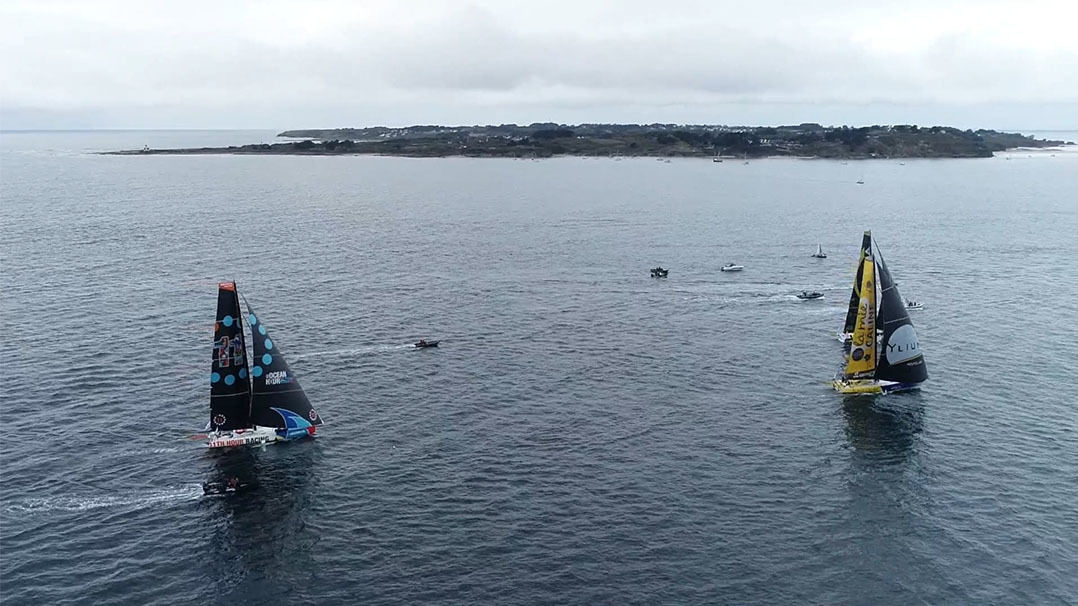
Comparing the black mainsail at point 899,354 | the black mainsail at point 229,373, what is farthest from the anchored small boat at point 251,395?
the black mainsail at point 899,354

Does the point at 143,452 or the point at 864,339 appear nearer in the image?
the point at 143,452

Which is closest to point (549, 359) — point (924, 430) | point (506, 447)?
point (506, 447)

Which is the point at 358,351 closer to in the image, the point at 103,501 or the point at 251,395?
the point at 251,395

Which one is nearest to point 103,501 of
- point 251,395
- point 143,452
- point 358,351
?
point 143,452

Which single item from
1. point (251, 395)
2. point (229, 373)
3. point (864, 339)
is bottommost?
point (251, 395)

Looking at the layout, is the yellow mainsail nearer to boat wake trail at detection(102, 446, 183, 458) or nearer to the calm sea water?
the calm sea water

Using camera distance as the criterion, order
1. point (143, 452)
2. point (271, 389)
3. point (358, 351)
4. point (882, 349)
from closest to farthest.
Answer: point (143, 452)
point (271, 389)
point (882, 349)
point (358, 351)

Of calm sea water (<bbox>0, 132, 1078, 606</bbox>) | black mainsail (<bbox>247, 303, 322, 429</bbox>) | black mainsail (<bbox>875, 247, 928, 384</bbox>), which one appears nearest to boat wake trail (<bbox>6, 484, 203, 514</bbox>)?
calm sea water (<bbox>0, 132, 1078, 606</bbox>)
